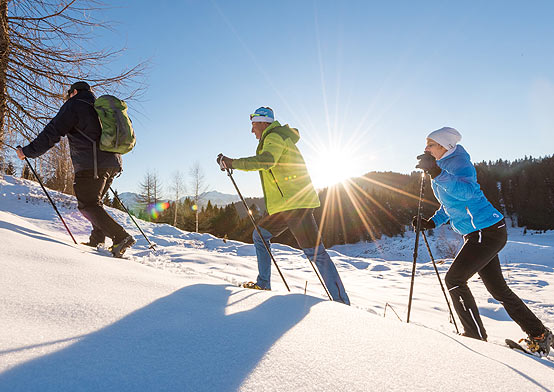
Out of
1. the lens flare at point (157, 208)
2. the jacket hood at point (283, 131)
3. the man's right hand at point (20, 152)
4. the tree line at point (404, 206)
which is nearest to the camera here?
the jacket hood at point (283, 131)

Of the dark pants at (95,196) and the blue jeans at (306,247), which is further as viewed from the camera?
the dark pants at (95,196)

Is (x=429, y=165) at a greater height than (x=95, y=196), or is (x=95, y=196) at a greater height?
(x=429, y=165)

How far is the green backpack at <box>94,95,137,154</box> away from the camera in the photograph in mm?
3238

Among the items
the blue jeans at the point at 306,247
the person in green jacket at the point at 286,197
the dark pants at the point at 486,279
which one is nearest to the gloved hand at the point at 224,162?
the person in green jacket at the point at 286,197

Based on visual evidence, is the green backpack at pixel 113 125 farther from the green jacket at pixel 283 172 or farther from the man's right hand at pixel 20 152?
the green jacket at pixel 283 172

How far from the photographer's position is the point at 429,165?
8.73ft

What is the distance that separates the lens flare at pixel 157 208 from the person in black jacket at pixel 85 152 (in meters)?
31.6

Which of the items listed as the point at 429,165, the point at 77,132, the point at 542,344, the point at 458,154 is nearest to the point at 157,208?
the point at 77,132

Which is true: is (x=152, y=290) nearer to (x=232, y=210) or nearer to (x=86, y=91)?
(x=86, y=91)

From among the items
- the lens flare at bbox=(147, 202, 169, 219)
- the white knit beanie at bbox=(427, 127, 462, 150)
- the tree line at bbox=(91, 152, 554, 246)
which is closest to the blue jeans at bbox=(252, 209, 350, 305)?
the white knit beanie at bbox=(427, 127, 462, 150)

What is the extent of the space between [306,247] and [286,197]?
0.54m

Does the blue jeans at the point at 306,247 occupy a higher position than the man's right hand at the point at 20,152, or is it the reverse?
the man's right hand at the point at 20,152

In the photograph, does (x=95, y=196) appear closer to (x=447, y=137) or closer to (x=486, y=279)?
(x=447, y=137)

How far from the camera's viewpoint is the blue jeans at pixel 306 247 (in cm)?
279
